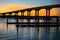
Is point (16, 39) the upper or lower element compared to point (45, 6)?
lower

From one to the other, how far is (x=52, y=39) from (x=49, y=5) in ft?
140

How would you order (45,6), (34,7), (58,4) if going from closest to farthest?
1. (58,4)
2. (45,6)
3. (34,7)

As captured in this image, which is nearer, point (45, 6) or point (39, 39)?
point (39, 39)

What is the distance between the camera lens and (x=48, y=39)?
68.0 feet

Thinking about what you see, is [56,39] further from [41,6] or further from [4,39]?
[41,6]

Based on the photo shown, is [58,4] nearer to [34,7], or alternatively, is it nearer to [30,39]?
[34,7]

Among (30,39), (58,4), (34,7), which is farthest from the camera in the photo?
(34,7)

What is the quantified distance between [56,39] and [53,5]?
41551 mm

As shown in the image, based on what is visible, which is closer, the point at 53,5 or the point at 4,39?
the point at 4,39

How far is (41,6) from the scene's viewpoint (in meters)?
67.8

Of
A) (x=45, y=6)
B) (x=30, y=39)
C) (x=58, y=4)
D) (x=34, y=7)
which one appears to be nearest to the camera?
(x=30, y=39)

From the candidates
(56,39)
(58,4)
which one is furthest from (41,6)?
(56,39)

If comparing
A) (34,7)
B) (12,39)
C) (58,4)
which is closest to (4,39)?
(12,39)

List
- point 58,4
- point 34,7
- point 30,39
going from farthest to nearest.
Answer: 1. point 34,7
2. point 58,4
3. point 30,39
